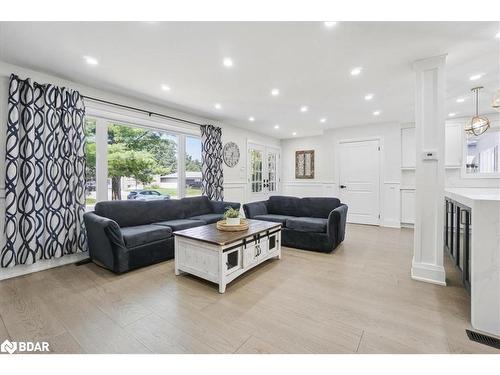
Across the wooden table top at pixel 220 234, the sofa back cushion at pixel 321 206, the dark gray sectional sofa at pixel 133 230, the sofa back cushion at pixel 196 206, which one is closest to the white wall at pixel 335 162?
the sofa back cushion at pixel 321 206

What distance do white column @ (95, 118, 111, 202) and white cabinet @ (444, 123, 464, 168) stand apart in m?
6.62

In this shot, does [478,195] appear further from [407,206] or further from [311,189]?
[311,189]

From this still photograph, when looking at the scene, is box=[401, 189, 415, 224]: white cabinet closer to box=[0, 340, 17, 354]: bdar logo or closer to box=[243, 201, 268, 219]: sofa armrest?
box=[243, 201, 268, 219]: sofa armrest

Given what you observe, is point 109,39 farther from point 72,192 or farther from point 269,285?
point 269,285

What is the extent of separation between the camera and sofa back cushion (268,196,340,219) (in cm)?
412

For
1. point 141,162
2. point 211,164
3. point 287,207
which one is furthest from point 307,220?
point 141,162

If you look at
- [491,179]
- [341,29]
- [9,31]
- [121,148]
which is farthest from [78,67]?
[491,179]

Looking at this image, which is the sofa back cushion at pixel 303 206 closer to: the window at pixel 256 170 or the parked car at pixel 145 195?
the window at pixel 256 170

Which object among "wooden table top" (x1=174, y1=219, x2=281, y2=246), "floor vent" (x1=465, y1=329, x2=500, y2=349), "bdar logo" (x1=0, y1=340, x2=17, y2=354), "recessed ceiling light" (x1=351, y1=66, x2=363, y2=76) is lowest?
"floor vent" (x1=465, y1=329, x2=500, y2=349)

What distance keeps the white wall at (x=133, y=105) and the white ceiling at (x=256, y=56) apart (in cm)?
13

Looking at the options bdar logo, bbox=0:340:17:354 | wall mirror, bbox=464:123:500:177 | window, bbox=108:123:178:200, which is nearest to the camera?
bdar logo, bbox=0:340:17:354

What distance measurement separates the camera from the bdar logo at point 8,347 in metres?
1.51

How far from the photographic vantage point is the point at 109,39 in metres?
2.16

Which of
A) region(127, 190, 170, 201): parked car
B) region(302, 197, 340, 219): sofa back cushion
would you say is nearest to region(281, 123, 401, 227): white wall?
region(302, 197, 340, 219): sofa back cushion
